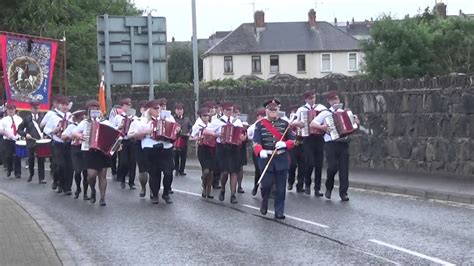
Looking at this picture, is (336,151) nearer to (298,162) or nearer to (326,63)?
(298,162)

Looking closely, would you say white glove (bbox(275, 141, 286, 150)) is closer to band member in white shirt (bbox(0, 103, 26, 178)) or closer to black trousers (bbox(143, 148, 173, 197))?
black trousers (bbox(143, 148, 173, 197))

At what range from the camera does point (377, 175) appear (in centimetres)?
2084

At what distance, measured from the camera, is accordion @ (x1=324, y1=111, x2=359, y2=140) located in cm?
1605

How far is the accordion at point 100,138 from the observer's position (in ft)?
53.7

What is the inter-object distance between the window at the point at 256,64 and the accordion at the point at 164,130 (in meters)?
68.3

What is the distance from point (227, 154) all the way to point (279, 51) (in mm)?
67697

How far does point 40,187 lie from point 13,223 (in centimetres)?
755

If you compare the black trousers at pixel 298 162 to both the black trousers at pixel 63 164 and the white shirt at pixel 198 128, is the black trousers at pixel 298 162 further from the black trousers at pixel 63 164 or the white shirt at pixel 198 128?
the black trousers at pixel 63 164

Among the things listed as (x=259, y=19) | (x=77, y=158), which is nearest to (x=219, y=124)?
(x=77, y=158)

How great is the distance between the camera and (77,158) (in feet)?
57.4

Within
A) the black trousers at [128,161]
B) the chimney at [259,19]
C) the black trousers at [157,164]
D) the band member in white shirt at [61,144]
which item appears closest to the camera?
the black trousers at [157,164]

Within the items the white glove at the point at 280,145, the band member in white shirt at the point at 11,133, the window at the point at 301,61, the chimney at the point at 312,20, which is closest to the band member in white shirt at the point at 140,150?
the white glove at the point at 280,145

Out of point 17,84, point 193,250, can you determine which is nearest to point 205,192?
point 193,250

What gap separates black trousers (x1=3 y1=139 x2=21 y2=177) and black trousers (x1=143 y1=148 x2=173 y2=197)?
29.6 feet
